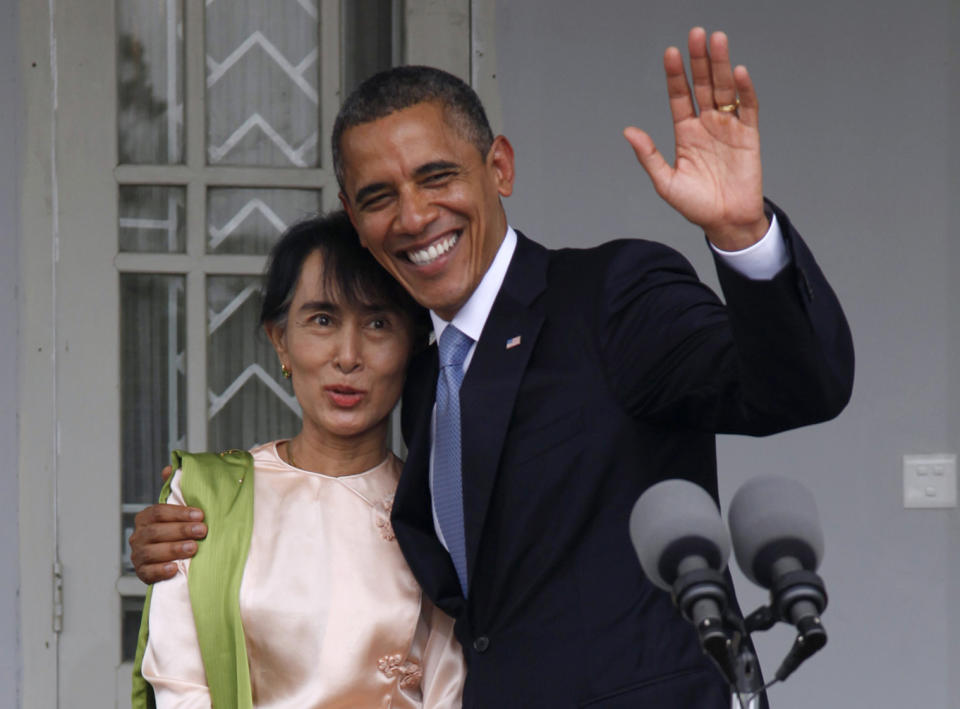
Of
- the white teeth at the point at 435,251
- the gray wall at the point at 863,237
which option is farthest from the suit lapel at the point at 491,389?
the gray wall at the point at 863,237

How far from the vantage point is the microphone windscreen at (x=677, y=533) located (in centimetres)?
119

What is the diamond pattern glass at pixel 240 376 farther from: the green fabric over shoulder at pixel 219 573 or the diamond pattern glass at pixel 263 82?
the green fabric over shoulder at pixel 219 573

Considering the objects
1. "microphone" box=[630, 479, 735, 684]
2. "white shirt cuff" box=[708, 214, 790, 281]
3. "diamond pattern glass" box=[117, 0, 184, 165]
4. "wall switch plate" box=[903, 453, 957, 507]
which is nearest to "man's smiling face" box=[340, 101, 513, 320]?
"white shirt cuff" box=[708, 214, 790, 281]

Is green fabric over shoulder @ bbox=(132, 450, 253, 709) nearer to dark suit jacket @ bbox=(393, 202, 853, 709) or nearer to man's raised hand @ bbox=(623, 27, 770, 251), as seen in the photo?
dark suit jacket @ bbox=(393, 202, 853, 709)

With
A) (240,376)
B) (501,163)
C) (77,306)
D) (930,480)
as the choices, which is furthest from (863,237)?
(77,306)

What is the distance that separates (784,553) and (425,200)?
0.98 m

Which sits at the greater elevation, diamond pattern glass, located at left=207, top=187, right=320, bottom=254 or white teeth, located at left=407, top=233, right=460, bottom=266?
diamond pattern glass, located at left=207, top=187, right=320, bottom=254

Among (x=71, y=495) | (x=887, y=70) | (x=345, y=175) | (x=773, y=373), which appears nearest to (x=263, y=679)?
(x=345, y=175)

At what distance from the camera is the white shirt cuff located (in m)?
1.50

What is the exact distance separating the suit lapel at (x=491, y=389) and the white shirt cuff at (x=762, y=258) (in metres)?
0.48

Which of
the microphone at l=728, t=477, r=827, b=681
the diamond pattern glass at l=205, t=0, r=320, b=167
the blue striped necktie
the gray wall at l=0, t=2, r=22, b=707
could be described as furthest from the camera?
the diamond pattern glass at l=205, t=0, r=320, b=167

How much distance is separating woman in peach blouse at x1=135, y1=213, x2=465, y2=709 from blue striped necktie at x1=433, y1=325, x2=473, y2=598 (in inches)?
5.8

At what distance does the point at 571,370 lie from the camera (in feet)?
6.19

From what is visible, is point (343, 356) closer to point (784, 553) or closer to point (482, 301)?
point (482, 301)
